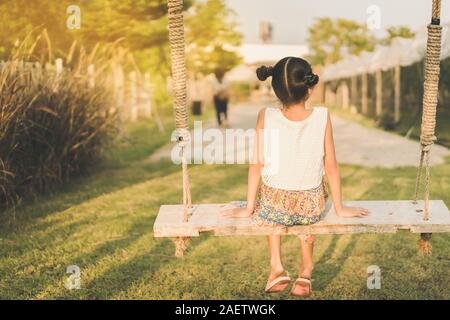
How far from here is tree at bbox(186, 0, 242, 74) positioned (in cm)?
2888

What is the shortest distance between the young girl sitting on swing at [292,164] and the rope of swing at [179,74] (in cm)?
42

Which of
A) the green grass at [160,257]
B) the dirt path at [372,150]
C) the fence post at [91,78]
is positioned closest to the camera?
→ the green grass at [160,257]

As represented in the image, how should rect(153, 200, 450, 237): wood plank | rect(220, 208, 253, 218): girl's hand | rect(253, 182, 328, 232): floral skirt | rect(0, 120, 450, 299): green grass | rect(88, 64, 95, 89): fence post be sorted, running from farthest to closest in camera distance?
rect(88, 64, 95, 89): fence post < rect(0, 120, 450, 299): green grass < rect(220, 208, 253, 218): girl's hand < rect(253, 182, 328, 232): floral skirt < rect(153, 200, 450, 237): wood plank

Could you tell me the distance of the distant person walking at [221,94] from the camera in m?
17.2

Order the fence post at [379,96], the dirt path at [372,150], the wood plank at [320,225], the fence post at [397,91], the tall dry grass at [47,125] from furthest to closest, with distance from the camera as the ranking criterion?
the fence post at [379,96], the fence post at [397,91], the dirt path at [372,150], the tall dry grass at [47,125], the wood plank at [320,225]

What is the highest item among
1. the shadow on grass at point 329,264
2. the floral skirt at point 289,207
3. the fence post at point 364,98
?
the floral skirt at point 289,207

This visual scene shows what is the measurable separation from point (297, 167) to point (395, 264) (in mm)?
1516

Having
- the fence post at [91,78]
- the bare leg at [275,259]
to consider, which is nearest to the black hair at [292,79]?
the bare leg at [275,259]

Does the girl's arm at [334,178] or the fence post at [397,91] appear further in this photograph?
the fence post at [397,91]

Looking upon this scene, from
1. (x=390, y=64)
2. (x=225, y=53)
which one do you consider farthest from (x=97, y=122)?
(x=225, y=53)

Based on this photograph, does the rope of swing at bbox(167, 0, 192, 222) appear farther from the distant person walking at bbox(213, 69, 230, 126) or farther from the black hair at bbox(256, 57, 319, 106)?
the distant person walking at bbox(213, 69, 230, 126)

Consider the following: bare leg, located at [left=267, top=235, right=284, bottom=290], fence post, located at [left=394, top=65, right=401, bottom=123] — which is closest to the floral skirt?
bare leg, located at [left=267, top=235, right=284, bottom=290]

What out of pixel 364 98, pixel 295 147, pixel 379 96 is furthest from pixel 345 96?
A: pixel 295 147

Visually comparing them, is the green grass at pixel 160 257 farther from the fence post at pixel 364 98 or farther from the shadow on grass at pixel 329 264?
the fence post at pixel 364 98
